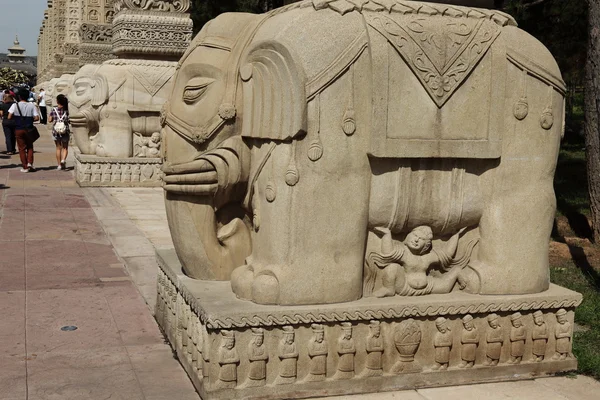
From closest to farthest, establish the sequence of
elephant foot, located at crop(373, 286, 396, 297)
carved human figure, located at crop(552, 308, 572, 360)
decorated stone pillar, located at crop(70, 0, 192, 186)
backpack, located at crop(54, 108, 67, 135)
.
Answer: elephant foot, located at crop(373, 286, 396, 297)
carved human figure, located at crop(552, 308, 572, 360)
decorated stone pillar, located at crop(70, 0, 192, 186)
backpack, located at crop(54, 108, 67, 135)

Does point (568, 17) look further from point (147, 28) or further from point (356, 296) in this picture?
point (356, 296)

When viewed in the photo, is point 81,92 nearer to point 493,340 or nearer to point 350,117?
point 350,117

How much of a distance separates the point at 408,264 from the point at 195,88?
1586mm

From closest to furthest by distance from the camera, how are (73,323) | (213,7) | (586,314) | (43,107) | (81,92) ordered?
(73,323) < (586,314) < (81,92) < (213,7) < (43,107)

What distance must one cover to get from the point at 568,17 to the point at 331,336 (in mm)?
12502

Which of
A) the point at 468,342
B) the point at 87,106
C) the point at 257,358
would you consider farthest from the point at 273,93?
the point at 87,106

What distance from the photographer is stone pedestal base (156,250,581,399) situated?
13.7ft

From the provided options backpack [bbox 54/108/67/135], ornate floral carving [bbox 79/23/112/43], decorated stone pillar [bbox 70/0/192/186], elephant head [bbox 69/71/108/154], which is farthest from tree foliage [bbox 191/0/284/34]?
elephant head [bbox 69/71/108/154]

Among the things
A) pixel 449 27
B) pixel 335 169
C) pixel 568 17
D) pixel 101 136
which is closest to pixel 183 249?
pixel 335 169

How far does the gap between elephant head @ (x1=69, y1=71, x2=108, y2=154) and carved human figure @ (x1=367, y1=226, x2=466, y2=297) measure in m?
8.89

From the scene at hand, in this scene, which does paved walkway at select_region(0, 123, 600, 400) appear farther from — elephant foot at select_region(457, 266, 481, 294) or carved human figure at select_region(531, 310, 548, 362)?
elephant foot at select_region(457, 266, 481, 294)

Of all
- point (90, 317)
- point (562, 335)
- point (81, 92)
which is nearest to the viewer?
point (562, 335)

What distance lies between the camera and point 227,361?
412 centimetres

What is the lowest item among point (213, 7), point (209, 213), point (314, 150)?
point (209, 213)
